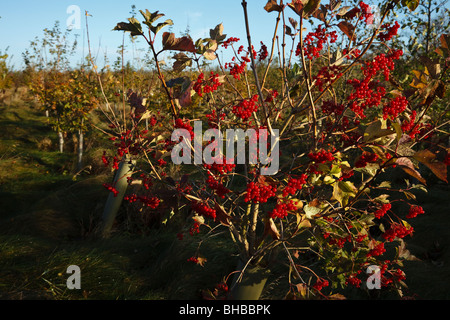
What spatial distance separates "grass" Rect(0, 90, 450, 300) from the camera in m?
3.26

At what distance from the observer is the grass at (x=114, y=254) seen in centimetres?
326

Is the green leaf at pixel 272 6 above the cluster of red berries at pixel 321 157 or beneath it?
above

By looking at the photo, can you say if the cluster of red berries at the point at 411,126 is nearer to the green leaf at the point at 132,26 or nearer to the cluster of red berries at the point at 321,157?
the cluster of red berries at the point at 321,157

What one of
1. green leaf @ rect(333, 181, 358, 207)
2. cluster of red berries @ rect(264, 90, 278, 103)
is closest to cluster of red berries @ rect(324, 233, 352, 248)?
green leaf @ rect(333, 181, 358, 207)

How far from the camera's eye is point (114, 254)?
4.06 meters

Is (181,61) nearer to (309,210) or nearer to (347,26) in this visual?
(347,26)

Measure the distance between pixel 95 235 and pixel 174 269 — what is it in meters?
1.47

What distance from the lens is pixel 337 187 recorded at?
1.83m

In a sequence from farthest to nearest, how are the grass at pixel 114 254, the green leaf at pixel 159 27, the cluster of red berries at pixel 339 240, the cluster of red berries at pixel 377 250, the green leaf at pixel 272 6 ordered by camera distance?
the grass at pixel 114 254 → the cluster of red berries at pixel 339 240 → the cluster of red berries at pixel 377 250 → the green leaf at pixel 272 6 → the green leaf at pixel 159 27

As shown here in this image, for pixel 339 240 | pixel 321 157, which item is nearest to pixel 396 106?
pixel 321 157

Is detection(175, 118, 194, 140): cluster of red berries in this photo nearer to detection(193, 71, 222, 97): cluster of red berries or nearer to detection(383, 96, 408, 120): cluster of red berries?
detection(193, 71, 222, 97): cluster of red berries

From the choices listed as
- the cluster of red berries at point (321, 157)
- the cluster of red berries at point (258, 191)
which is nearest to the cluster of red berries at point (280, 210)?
the cluster of red berries at point (258, 191)
